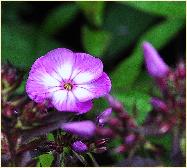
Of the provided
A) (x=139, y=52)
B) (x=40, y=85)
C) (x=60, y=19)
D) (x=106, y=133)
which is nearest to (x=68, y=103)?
(x=40, y=85)

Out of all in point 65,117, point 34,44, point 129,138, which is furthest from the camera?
point 34,44

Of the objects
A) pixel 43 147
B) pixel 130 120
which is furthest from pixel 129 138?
pixel 43 147

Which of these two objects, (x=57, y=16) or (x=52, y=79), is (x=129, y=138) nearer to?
(x=52, y=79)

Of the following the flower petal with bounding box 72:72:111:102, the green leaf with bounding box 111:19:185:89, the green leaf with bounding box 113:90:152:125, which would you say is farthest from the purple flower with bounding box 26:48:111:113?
the green leaf with bounding box 111:19:185:89

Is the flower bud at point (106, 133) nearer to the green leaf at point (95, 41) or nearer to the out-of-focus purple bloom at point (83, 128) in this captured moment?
the out-of-focus purple bloom at point (83, 128)

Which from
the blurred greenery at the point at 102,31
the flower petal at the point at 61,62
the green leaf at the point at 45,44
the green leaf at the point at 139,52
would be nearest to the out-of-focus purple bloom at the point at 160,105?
the flower petal at the point at 61,62
